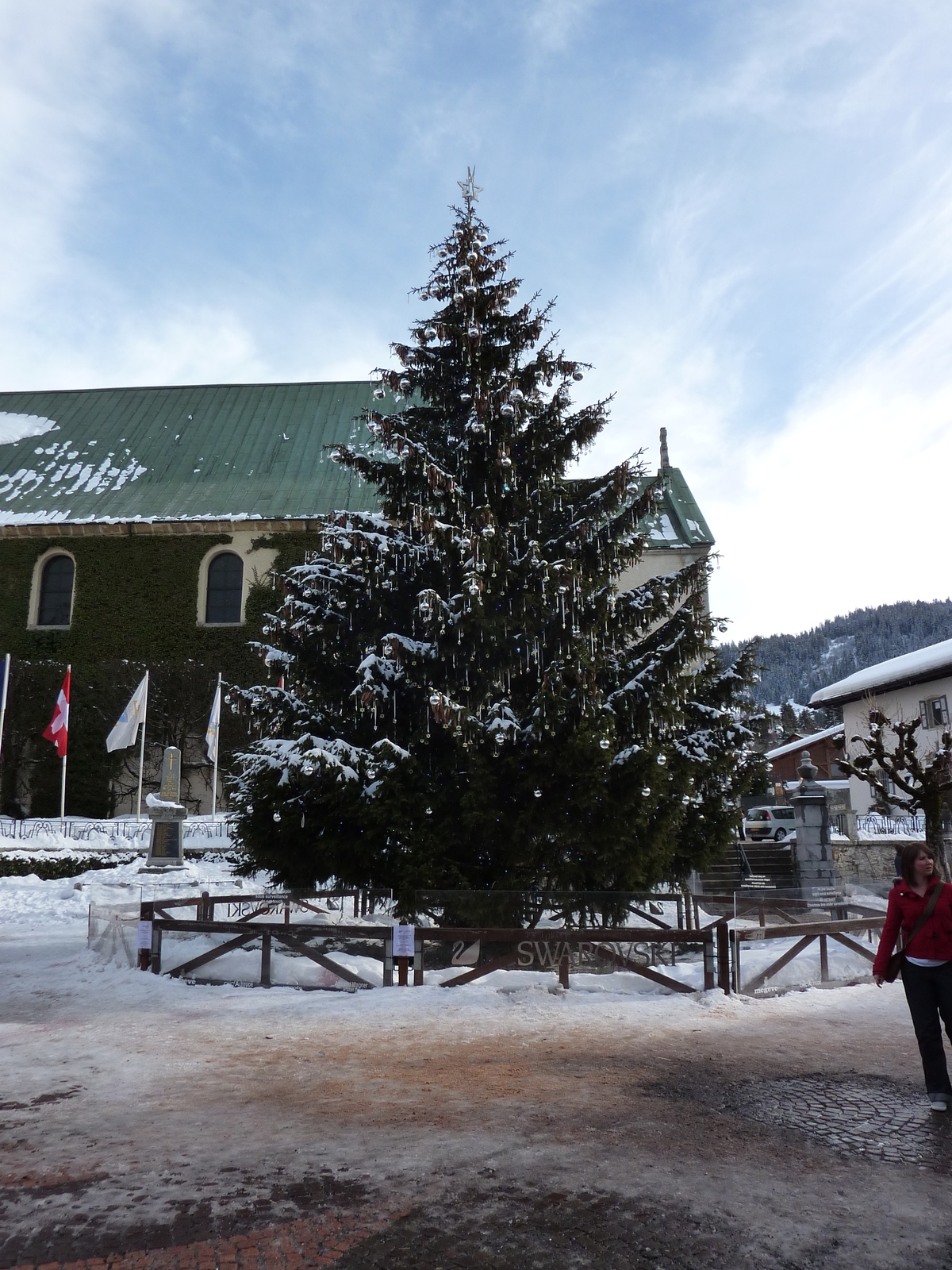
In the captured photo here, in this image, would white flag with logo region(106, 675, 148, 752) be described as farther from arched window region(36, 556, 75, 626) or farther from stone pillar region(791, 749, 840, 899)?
stone pillar region(791, 749, 840, 899)

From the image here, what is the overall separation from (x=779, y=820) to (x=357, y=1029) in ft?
98.8

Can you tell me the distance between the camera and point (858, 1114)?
5.80m

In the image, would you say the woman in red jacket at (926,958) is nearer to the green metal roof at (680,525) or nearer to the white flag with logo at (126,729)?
the white flag with logo at (126,729)

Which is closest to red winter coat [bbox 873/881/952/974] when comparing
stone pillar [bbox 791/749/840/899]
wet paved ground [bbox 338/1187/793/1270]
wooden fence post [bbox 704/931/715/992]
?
wet paved ground [bbox 338/1187/793/1270]

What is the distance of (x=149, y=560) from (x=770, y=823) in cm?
2524

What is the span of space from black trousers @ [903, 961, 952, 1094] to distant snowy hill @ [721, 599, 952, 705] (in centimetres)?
16957

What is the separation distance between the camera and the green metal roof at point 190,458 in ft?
114

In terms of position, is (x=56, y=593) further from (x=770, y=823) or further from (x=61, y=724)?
(x=770, y=823)

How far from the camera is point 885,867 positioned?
763 inches

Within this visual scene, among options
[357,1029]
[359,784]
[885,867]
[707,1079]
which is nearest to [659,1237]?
[707,1079]

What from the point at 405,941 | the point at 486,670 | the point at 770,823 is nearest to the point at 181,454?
the point at 770,823

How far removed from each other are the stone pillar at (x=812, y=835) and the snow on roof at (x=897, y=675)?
1451 cm

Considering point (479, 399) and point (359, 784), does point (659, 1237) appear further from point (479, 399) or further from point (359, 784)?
point (479, 399)

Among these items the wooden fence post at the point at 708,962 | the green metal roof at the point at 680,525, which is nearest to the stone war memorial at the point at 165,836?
the wooden fence post at the point at 708,962
